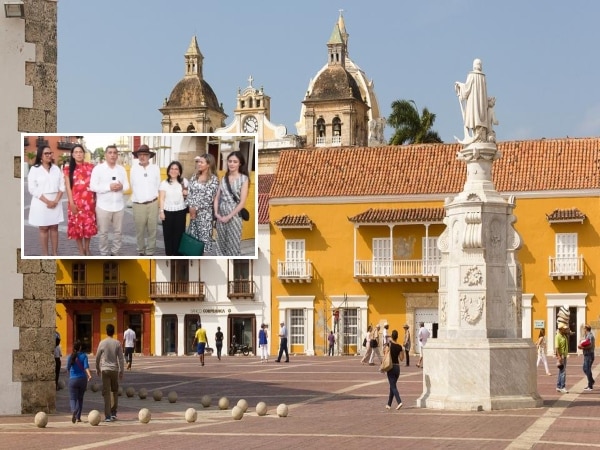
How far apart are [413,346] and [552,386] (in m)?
24.1

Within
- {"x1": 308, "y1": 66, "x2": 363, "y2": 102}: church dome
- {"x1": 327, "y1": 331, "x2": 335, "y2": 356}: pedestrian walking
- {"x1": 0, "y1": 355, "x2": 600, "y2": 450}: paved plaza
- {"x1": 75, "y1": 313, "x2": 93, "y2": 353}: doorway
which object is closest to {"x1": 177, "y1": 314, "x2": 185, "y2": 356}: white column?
{"x1": 75, "y1": 313, "x2": 93, "y2": 353}: doorway

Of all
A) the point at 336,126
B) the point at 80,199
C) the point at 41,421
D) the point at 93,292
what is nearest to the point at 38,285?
the point at 80,199

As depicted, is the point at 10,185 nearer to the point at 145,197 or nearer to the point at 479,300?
the point at 145,197

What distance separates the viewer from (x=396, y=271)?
5291cm

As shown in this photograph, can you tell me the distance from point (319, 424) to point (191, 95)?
276ft

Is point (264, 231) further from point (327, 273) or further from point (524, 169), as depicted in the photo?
point (524, 169)

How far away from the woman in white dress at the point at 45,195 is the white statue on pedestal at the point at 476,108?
7133mm

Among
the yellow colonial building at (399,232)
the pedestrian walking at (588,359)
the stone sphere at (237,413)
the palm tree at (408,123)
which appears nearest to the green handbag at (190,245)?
the stone sphere at (237,413)

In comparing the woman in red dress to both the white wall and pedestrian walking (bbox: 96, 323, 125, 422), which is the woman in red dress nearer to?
the white wall

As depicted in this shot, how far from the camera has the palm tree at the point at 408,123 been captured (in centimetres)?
7056

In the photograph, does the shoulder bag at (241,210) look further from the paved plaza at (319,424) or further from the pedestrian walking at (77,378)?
the pedestrian walking at (77,378)

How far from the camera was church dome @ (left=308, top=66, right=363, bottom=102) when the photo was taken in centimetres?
Answer: 9594

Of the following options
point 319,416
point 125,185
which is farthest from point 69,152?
point 319,416

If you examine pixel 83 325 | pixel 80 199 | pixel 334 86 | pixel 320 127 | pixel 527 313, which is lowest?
pixel 83 325
